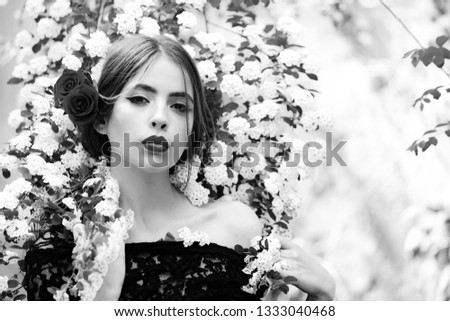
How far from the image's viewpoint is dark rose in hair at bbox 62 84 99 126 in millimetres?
2109

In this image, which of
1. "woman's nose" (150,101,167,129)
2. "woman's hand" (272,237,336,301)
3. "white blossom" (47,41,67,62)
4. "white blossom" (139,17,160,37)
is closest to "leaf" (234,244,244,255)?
"woman's hand" (272,237,336,301)

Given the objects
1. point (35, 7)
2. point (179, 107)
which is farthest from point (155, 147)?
point (35, 7)

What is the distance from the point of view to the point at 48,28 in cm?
264

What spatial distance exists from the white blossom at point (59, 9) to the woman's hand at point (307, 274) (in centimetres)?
121

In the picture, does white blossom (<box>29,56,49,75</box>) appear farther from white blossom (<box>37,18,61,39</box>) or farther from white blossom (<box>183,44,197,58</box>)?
white blossom (<box>183,44,197,58</box>)

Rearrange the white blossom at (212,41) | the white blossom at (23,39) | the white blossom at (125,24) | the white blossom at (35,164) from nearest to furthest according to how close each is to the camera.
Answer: the white blossom at (35,164) < the white blossom at (125,24) < the white blossom at (212,41) < the white blossom at (23,39)

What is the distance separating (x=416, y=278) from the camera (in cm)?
308

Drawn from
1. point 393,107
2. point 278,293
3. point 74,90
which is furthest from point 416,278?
point 74,90

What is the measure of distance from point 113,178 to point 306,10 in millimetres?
1455

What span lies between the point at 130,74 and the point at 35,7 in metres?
0.75

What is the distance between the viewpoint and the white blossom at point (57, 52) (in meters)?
2.62

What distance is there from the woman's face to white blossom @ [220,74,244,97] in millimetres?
289

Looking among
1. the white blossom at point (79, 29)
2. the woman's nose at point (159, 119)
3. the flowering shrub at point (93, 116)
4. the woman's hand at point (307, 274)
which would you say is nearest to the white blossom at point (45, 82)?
the flowering shrub at point (93, 116)

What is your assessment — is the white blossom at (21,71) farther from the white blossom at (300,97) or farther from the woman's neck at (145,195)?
the white blossom at (300,97)
